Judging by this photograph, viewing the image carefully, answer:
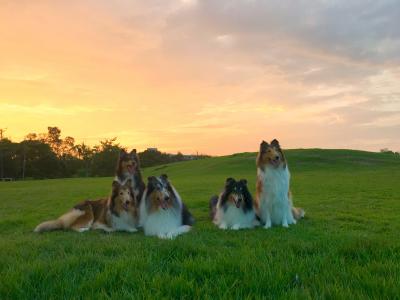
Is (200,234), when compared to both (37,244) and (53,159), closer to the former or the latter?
(37,244)

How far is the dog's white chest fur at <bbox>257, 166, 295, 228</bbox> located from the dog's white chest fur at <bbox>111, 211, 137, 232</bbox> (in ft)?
11.3

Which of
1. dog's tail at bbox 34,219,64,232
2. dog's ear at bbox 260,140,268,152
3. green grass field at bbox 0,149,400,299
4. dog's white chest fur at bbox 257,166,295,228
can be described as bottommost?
dog's tail at bbox 34,219,64,232

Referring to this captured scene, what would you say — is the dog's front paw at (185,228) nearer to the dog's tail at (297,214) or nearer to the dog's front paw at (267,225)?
the dog's front paw at (267,225)

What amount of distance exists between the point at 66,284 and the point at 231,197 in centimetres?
625

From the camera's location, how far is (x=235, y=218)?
1084cm

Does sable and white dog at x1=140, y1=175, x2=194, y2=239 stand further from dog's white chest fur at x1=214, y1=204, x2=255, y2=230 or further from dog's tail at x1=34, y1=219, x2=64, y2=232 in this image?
dog's tail at x1=34, y1=219, x2=64, y2=232

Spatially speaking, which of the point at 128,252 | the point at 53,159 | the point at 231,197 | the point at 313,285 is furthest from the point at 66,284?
the point at 53,159

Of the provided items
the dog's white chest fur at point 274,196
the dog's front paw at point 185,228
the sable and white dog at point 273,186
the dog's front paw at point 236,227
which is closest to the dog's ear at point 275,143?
the sable and white dog at point 273,186

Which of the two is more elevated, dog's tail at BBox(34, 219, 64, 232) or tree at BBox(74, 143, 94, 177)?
tree at BBox(74, 143, 94, 177)

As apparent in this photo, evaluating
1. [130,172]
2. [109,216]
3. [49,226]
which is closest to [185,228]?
[109,216]

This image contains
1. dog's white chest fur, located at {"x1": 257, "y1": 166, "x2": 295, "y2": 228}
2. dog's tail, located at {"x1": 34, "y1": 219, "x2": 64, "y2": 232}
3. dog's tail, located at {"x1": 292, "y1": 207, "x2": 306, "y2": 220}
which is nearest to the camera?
dog's white chest fur, located at {"x1": 257, "y1": 166, "x2": 295, "y2": 228}

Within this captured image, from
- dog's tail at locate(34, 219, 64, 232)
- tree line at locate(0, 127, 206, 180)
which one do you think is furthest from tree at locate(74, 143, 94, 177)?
dog's tail at locate(34, 219, 64, 232)

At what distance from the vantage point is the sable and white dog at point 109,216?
11109 mm

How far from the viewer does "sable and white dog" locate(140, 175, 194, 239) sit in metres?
10.2
